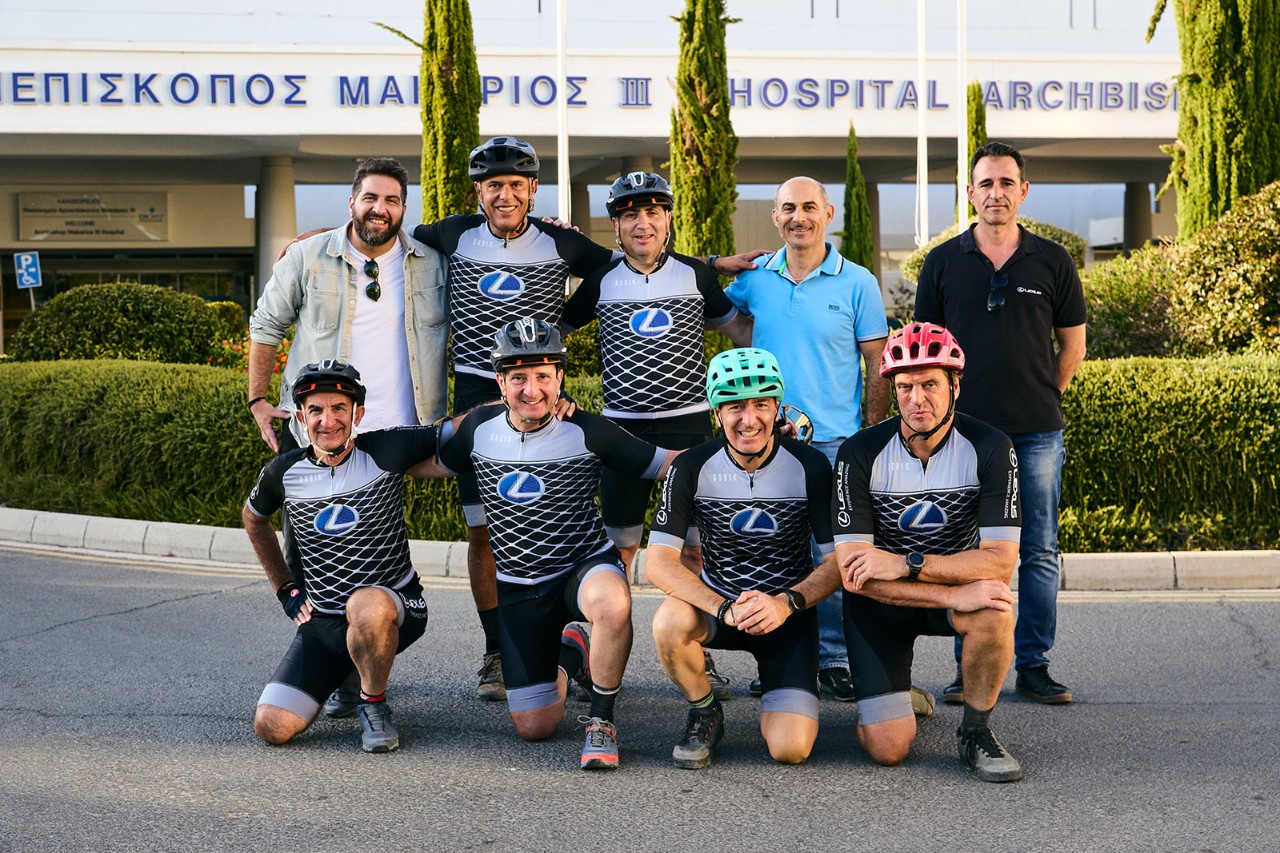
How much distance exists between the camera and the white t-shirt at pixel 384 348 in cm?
627

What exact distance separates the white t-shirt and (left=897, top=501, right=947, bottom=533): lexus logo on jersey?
237 centimetres

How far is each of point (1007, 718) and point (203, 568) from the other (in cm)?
589

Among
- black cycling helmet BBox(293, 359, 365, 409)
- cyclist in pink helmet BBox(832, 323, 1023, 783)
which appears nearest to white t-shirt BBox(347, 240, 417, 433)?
black cycling helmet BBox(293, 359, 365, 409)

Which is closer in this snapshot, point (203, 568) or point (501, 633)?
point (501, 633)

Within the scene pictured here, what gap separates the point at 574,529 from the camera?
18.9 feet

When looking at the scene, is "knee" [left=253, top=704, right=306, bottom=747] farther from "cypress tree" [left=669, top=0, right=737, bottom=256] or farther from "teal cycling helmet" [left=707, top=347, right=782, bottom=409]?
"cypress tree" [left=669, top=0, right=737, bottom=256]

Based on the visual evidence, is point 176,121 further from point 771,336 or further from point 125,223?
point 771,336

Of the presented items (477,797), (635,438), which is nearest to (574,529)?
(635,438)

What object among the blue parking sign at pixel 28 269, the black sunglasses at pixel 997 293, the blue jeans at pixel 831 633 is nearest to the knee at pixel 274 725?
the blue jeans at pixel 831 633

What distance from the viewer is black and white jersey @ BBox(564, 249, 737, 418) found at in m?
6.16

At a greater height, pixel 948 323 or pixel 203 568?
pixel 948 323

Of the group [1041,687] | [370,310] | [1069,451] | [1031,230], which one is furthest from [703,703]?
[1031,230]

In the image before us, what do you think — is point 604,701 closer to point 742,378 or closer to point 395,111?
point 742,378

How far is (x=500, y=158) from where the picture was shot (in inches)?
240
